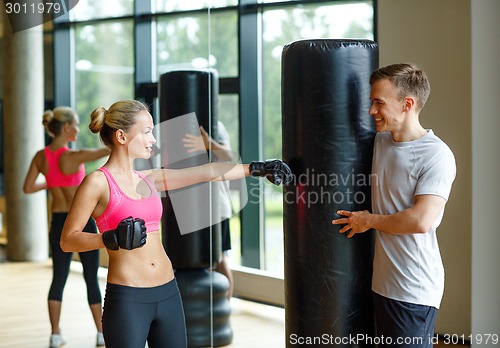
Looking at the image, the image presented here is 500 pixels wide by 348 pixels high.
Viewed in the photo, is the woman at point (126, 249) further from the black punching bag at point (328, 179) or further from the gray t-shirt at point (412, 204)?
the gray t-shirt at point (412, 204)

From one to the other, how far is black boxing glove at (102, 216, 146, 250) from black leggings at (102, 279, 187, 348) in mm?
208

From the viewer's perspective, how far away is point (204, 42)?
328 cm

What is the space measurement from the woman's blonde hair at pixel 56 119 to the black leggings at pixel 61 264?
0.38 m

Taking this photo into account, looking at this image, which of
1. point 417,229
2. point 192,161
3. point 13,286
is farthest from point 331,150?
point 13,286

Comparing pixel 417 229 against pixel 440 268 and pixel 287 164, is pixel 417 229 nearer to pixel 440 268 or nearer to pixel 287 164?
pixel 440 268

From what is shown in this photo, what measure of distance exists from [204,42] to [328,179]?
119cm

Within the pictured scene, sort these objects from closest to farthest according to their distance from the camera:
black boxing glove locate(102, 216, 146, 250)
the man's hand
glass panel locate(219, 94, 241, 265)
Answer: black boxing glove locate(102, 216, 146, 250)
the man's hand
glass panel locate(219, 94, 241, 265)

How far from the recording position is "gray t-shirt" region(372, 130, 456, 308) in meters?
2.18

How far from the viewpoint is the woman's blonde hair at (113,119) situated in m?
2.17

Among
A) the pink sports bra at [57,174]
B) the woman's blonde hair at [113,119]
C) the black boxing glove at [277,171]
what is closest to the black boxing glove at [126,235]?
the woman's blonde hair at [113,119]

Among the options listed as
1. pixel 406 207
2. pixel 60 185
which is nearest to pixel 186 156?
pixel 60 185

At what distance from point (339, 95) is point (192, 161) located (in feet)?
3.05

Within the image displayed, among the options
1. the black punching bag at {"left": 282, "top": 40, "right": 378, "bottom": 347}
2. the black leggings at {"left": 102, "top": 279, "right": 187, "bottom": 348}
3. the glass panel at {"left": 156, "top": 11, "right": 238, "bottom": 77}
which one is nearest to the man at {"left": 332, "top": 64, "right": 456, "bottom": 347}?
the black punching bag at {"left": 282, "top": 40, "right": 378, "bottom": 347}

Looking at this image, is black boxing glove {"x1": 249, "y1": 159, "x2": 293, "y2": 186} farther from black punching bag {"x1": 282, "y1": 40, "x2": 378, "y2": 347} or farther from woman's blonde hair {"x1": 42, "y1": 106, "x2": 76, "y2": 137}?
woman's blonde hair {"x1": 42, "y1": 106, "x2": 76, "y2": 137}
